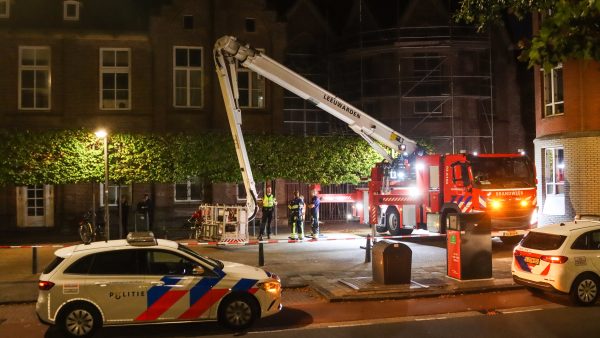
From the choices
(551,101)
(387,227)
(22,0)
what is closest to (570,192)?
(551,101)

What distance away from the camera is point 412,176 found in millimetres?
19422

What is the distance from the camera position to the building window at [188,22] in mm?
25406

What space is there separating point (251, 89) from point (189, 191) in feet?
17.0

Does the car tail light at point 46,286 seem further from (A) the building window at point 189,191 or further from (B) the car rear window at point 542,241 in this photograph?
(A) the building window at point 189,191

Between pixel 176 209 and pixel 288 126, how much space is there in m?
10.2

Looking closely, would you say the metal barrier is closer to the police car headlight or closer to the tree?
the police car headlight

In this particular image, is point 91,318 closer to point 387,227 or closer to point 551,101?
point 387,227

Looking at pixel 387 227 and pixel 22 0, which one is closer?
pixel 387 227

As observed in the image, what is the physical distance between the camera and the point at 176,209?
25219 mm

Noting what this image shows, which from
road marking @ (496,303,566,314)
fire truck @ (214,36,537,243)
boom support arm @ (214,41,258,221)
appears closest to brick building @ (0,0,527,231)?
boom support arm @ (214,41,258,221)

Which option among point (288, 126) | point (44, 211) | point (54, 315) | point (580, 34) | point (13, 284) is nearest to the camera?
point (580, 34)

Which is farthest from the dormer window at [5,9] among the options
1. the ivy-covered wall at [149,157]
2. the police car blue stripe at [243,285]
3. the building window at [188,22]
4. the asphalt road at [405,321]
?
the police car blue stripe at [243,285]

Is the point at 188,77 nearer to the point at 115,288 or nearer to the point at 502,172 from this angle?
the point at 502,172

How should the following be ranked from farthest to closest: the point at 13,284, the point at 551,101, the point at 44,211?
the point at 44,211 → the point at 551,101 → the point at 13,284
